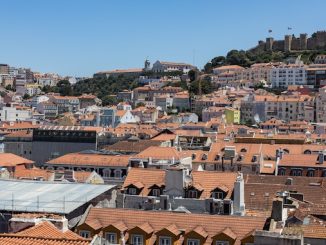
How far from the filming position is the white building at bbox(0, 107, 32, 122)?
15738 cm

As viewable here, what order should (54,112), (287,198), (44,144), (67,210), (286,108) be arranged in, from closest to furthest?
(67,210), (287,198), (44,144), (286,108), (54,112)

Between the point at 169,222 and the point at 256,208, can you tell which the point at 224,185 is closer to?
the point at 256,208

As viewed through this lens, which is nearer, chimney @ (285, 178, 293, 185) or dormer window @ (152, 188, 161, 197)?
dormer window @ (152, 188, 161, 197)

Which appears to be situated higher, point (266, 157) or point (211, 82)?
point (211, 82)

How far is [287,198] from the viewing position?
31.9 meters

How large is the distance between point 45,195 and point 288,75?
145 metres

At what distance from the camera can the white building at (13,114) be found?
157 meters

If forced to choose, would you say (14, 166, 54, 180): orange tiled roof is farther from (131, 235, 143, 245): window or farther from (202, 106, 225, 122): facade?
(202, 106, 225, 122): facade

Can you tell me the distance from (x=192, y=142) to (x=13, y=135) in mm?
30772

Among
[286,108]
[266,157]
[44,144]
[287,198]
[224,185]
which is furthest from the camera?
[286,108]

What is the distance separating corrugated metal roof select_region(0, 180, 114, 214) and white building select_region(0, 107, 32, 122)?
126 metres

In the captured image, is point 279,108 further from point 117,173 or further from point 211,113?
point 117,173

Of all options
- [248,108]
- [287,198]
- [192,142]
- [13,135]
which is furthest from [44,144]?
[248,108]

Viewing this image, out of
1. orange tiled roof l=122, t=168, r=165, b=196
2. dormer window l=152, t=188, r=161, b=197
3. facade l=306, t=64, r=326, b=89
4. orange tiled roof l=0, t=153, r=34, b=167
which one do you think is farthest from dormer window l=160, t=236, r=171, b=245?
facade l=306, t=64, r=326, b=89
